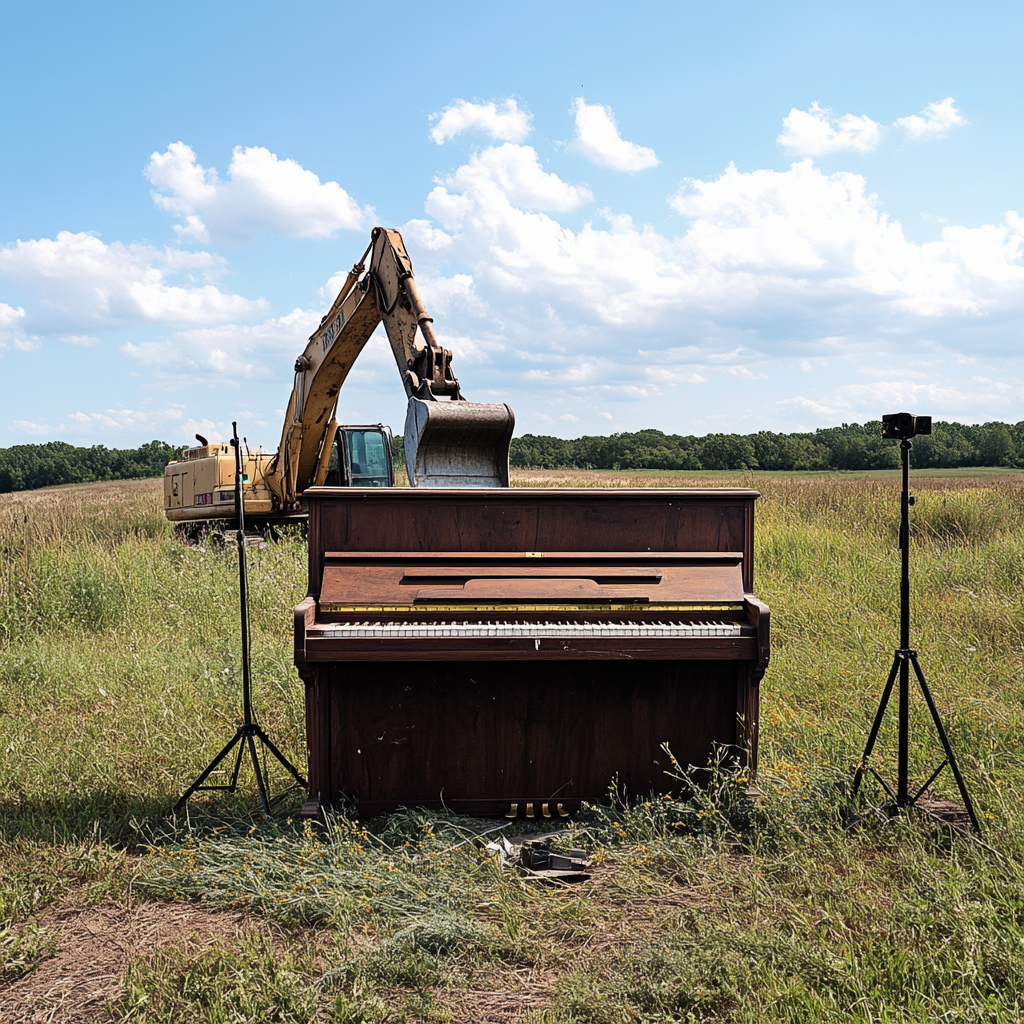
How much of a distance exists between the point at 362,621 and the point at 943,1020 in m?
2.62

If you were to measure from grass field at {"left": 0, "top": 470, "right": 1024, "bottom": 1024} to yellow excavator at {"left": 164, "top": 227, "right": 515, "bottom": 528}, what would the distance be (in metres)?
2.15

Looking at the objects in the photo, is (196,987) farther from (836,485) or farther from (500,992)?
(836,485)

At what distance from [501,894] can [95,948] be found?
1.61 meters

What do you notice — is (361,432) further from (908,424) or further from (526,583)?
(908,424)

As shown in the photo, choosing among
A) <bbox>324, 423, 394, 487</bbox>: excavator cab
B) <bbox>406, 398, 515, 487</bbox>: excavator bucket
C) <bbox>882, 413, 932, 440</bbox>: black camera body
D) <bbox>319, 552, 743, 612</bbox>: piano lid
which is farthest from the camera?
<bbox>324, 423, 394, 487</bbox>: excavator cab

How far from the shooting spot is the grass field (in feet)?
9.20

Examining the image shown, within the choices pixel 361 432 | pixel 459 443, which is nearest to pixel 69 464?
pixel 361 432

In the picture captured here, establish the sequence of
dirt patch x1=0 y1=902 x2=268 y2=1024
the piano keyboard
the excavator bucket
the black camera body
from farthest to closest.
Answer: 1. the excavator bucket
2. the black camera body
3. the piano keyboard
4. dirt patch x1=0 y1=902 x2=268 y2=1024

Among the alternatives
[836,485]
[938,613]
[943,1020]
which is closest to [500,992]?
[943,1020]

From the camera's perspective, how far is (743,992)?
2.79 meters

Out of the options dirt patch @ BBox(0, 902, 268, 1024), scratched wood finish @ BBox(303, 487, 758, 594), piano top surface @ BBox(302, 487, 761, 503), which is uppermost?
piano top surface @ BBox(302, 487, 761, 503)

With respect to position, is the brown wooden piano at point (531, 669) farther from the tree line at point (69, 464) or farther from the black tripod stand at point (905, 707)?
the tree line at point (69, 464)

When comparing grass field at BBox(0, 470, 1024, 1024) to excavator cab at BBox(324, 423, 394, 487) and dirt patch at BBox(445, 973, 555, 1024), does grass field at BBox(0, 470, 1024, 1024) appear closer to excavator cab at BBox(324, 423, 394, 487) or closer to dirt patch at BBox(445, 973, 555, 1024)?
dirt patch at BBox(445, 973, 555, 1024)

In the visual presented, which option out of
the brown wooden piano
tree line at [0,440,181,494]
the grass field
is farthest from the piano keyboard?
tree line at [0,440,181,494]
